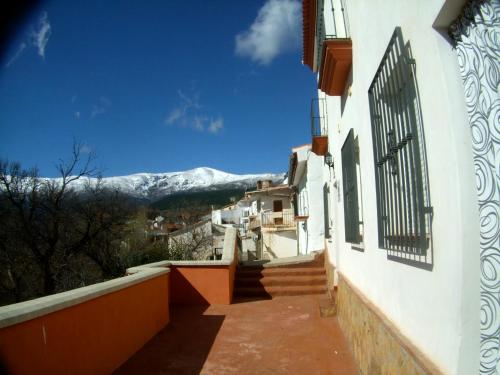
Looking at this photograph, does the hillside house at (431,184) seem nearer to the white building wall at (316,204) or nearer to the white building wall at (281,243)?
the white building wall at (316,204)

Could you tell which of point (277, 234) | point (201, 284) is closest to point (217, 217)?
point (277, 234)

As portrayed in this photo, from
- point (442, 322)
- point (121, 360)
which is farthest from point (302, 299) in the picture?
point (442, 322)

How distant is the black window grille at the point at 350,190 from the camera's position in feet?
17.1

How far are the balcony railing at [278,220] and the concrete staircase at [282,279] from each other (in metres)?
16.3

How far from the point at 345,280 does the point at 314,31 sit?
6.64 m

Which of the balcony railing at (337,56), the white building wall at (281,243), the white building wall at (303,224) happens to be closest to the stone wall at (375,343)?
the balcony railing at (337,56)

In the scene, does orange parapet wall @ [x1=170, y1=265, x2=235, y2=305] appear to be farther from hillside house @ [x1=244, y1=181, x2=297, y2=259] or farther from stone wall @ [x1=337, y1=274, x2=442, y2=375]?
hillside house @ [x1=244, y1=181, x2=297, y2=259]

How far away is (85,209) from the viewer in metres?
21.2

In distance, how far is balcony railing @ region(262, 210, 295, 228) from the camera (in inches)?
1113

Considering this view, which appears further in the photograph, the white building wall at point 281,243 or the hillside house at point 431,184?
the white building wall at point 281,243

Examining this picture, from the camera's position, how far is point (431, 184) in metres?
2.30

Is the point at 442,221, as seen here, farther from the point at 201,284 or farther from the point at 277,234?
the point at 277,234

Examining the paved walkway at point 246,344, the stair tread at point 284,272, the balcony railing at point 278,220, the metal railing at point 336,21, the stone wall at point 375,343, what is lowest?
the paved walkway at point 246,344

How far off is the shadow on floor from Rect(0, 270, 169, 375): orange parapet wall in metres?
0.18
